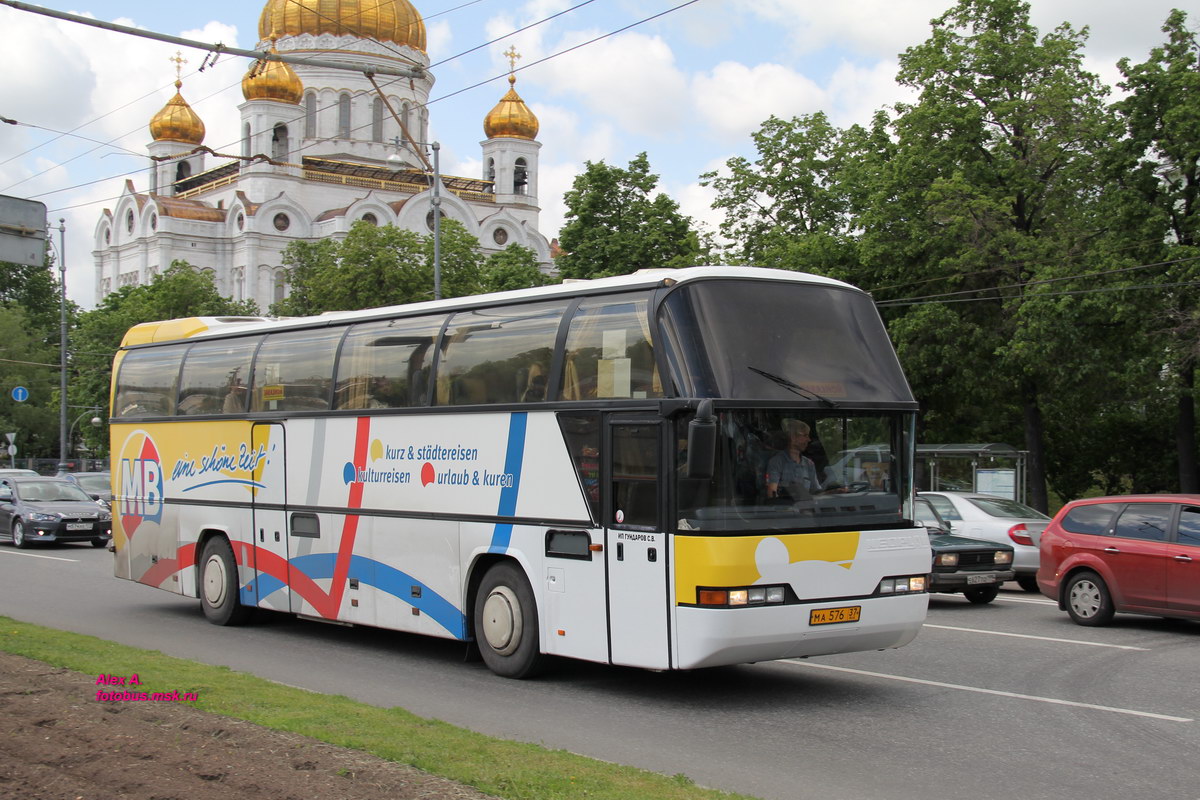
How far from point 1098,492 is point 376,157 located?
2582 inches

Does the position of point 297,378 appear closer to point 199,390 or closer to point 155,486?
point 199,390

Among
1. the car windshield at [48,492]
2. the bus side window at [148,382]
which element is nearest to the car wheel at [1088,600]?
the bus side window at [148,382]

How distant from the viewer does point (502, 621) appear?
11.1 meters

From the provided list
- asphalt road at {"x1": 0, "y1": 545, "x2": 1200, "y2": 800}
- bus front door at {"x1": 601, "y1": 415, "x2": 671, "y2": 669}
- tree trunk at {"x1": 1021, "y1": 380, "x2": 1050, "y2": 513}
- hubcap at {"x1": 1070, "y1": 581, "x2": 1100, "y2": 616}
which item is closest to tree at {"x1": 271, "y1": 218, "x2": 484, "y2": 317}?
tree trunk at {"x1": 1021, "y1": 380, "x2": 1050, "y2": 513}

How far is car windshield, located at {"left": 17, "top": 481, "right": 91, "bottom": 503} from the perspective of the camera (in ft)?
92.5

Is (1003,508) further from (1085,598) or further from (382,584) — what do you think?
(382,584)

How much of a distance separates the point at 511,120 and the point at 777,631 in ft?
294

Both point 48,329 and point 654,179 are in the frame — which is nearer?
point 654,179

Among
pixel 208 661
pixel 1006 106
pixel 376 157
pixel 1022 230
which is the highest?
pixel 376 157

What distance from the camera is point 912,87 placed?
116 ft

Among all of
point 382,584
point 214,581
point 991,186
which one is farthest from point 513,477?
point 991,186

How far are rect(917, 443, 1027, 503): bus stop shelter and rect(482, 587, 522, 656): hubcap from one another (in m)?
19.2

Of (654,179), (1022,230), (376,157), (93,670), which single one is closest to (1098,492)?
(1022,230)

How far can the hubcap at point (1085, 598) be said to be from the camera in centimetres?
1512
